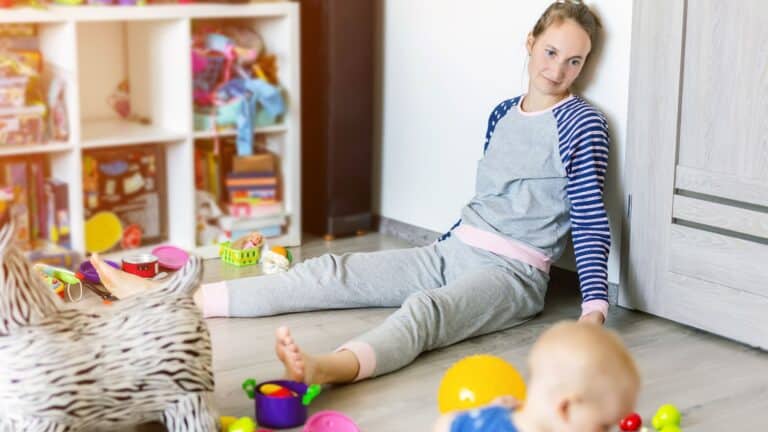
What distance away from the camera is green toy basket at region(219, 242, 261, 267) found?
8.74 ft

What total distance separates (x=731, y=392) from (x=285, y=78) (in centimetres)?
149

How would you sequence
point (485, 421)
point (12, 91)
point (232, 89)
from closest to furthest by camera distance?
point (485, 421), point (12, 91), point (232, 89)

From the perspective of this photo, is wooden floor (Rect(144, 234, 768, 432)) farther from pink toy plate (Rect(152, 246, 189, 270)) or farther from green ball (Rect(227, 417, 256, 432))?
pink toy plate (Rect(152, 246, 189, 270))

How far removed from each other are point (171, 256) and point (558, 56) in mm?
1062

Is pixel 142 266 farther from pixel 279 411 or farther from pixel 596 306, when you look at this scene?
pixel 596 306

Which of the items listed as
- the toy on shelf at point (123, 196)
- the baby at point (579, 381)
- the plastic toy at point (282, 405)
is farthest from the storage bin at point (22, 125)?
the baby at point (579, 381)

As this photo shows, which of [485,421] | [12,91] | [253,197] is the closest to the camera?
[485,421]

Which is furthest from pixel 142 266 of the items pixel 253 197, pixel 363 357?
pixel 363 357

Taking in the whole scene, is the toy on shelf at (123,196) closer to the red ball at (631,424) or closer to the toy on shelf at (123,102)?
the toy on shelf at (123,102)

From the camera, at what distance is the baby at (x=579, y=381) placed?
113 cm

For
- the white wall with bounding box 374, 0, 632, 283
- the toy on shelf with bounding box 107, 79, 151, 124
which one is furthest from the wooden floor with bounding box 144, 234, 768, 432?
the toy on shelf with bounding box 107, 79, 151, 124

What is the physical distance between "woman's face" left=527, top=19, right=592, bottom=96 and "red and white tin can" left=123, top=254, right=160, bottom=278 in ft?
3.15

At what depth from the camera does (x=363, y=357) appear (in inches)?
73.9

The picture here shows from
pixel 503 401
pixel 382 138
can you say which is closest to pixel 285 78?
pixel 382 138
